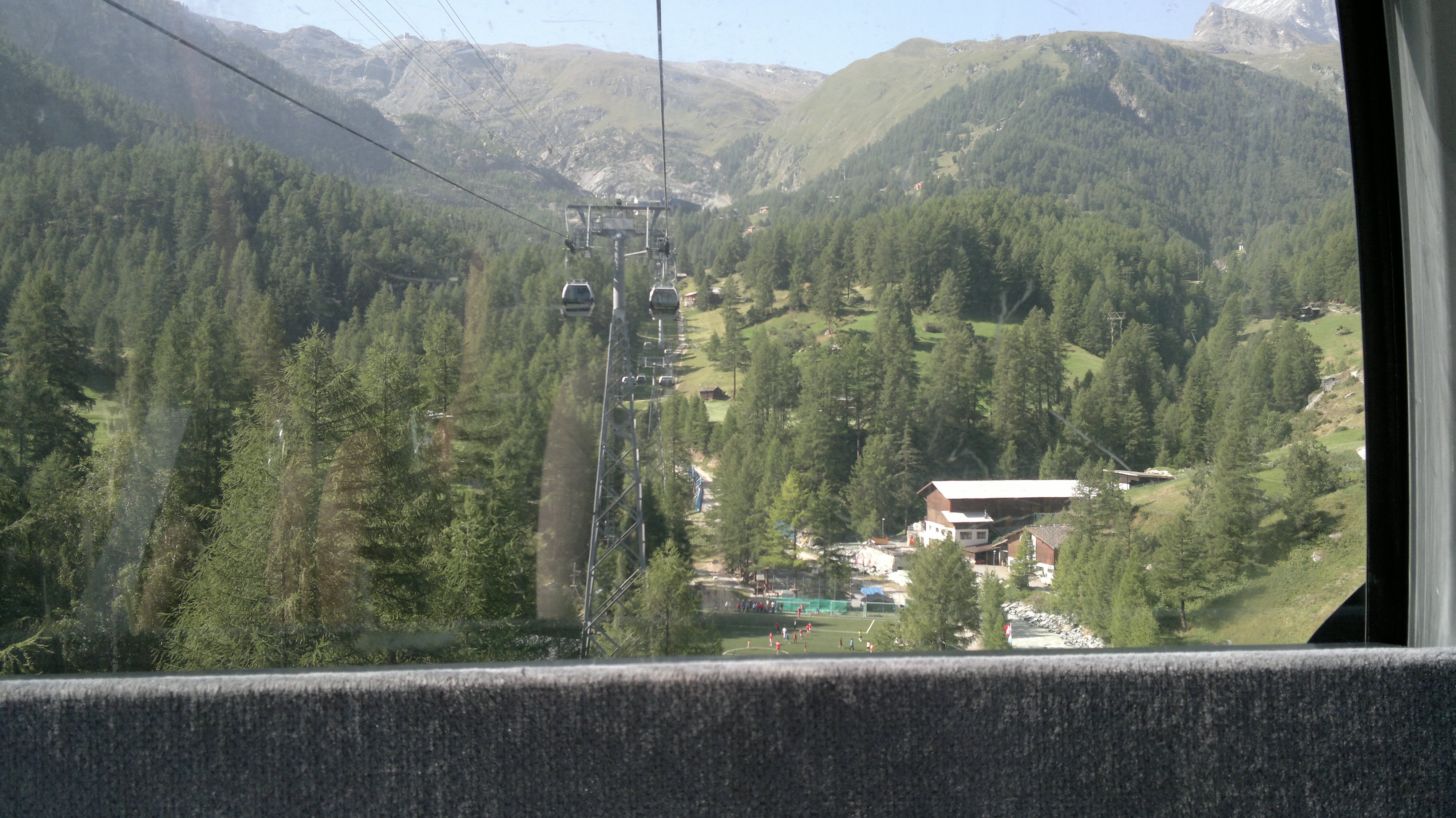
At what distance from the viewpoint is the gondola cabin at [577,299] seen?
207 centimetres

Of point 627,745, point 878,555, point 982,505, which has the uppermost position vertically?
point 982,505

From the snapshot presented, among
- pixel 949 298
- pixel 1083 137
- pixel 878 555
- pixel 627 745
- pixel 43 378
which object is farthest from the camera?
pixel 1083 137

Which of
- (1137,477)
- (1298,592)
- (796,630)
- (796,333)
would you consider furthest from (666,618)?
(1298,592)

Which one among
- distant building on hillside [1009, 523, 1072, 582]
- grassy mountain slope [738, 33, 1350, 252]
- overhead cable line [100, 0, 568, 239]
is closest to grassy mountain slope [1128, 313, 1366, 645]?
distant building on hillside [1009, 523, 1072, 582]

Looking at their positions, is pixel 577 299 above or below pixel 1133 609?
above

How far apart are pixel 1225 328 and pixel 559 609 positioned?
68.0 inches

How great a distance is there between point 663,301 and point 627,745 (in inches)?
44.4

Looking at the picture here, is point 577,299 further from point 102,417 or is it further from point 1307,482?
point 1307,482

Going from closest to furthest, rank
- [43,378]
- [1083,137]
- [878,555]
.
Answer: [43,378]
[878,555]
[1083,137]

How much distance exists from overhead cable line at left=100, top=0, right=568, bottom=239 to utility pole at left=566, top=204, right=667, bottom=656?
0.52 ft

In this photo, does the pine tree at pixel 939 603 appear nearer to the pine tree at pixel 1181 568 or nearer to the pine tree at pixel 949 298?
the pine tree at pixel 1181 568

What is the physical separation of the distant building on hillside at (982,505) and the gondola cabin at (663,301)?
0.77 m

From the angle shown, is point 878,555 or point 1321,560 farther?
point 878,555

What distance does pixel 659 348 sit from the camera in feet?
6.72
